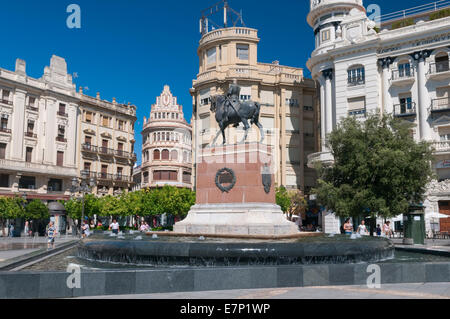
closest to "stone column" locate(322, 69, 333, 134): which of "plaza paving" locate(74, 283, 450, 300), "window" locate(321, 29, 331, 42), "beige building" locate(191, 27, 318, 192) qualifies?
"window" locate(321, 29, 331, 42)

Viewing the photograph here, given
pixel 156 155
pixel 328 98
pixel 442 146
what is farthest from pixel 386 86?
pixel 156 155

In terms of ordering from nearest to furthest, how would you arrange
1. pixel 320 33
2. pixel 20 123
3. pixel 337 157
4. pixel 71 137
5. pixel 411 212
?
pixel 411 212
pixel 337 157
pixel 320 33
pixel 20 123
pixel 71 137

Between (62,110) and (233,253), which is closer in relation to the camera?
(233,253)

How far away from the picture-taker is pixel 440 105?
37.7 metres

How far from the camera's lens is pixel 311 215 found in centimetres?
5072

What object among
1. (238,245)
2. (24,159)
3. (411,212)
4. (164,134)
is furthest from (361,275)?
(164,134)

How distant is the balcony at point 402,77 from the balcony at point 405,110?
1927 millimetres

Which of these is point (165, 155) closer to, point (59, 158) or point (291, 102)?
point (59, 158)

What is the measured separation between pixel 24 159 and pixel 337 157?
1447 inches

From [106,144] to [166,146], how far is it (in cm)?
1469

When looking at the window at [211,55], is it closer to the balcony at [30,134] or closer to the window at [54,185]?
the balcony at [30,134]

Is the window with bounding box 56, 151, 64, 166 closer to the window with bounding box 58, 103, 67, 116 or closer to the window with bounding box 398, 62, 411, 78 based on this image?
the window with bounding box 58, 103, 67, 116

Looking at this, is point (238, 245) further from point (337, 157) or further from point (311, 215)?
point (311, 215)
